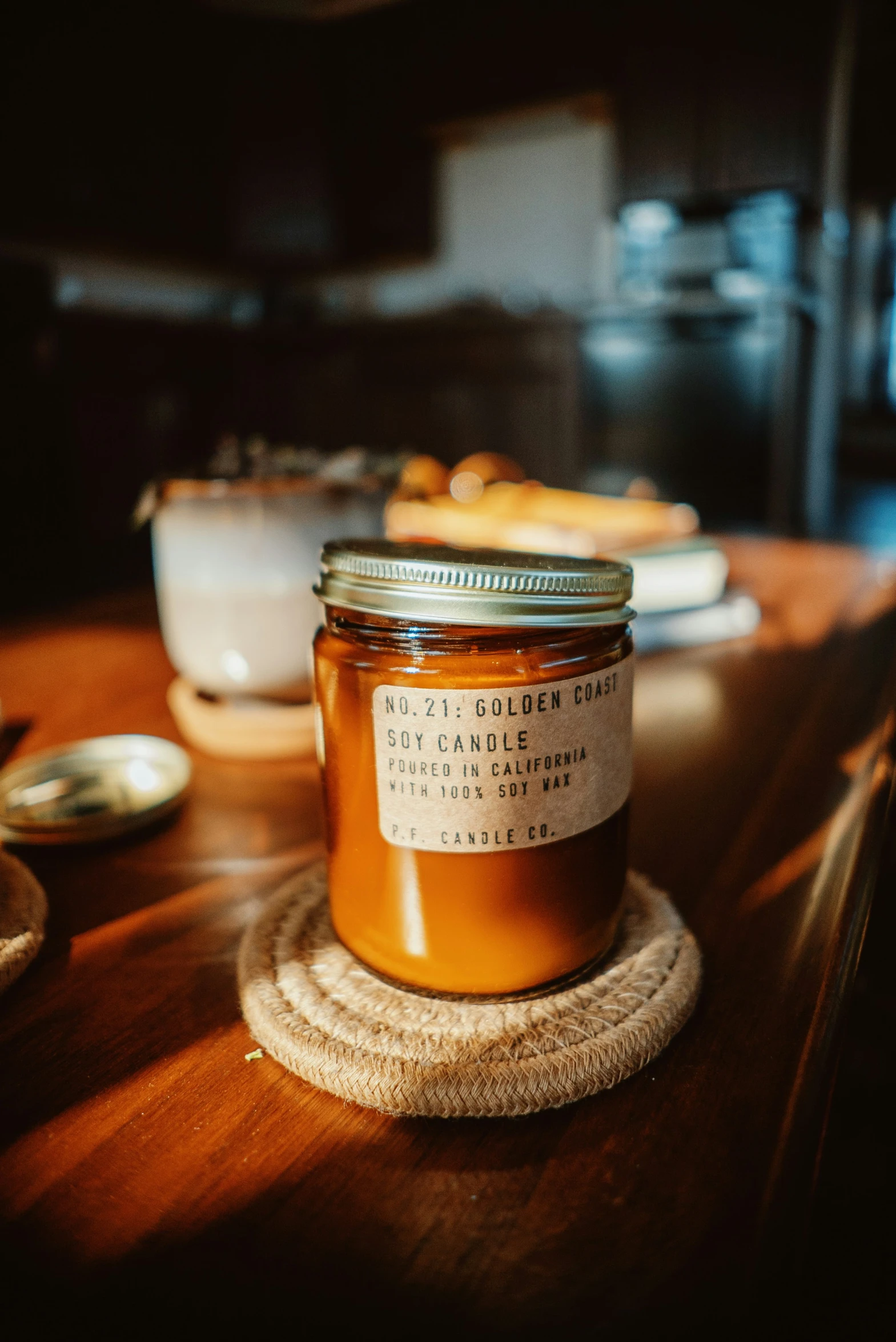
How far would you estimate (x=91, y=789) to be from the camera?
0.49m

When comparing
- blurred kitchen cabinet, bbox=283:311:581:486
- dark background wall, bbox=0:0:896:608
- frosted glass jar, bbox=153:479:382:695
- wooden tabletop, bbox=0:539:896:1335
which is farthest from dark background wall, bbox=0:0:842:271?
wooden tabletop, bbox=0:539:896:1335

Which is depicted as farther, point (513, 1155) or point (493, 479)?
point (493, 479)

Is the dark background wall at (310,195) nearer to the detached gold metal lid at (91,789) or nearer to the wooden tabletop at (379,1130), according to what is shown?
the detached gold metal lid at (91,789)

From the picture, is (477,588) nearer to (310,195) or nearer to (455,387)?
(455,387)

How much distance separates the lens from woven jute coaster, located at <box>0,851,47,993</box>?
0.32 m

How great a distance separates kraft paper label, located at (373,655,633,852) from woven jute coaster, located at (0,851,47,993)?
Answer: 0.51ft

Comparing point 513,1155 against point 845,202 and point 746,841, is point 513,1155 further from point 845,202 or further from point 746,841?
point 845,202

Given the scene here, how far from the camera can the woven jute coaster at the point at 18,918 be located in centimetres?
32

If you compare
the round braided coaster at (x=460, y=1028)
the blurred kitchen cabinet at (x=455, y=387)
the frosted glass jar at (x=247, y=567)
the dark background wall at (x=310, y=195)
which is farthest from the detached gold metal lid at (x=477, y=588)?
the blurred kitchen cabinet at (x=455, y=387)

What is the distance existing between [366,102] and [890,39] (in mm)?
3030

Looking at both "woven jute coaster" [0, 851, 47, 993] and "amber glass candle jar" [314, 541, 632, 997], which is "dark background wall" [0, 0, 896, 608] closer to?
"woven jute coaster" [0, 851, 47, 993]

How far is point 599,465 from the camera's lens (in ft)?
12.8

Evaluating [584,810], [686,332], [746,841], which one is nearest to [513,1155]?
[584,810]

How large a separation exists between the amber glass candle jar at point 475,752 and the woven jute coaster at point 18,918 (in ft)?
0.42
